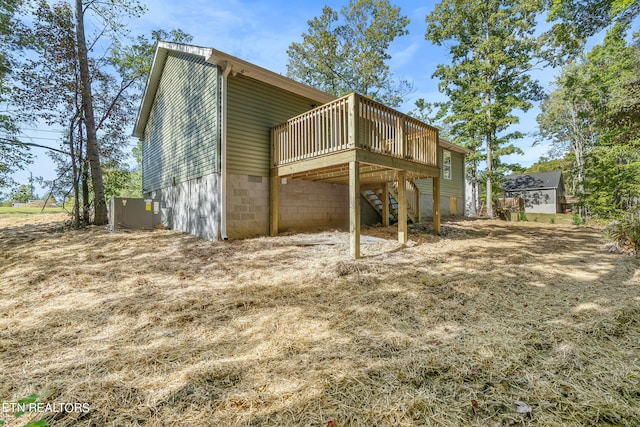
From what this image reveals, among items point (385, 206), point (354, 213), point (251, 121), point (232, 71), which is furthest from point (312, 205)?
point (232, 71)

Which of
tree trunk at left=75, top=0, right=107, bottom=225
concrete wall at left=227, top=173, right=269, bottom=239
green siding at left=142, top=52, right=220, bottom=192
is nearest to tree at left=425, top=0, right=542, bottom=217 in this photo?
concrete wall at left=227, top=173, right=269, bottom=239

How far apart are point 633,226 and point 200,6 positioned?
46.1 ft

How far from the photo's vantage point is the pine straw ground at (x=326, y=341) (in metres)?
1.66

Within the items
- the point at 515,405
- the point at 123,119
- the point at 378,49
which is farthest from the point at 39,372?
the point at 378,49

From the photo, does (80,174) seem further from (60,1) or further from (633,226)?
(633,226)

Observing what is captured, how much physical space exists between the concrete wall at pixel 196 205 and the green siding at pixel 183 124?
293 mm

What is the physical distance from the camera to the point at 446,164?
635 inches

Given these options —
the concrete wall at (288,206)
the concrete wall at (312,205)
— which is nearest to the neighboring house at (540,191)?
the concrete wall at (312,205)

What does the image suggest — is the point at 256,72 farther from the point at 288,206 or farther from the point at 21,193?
the point at 21,193

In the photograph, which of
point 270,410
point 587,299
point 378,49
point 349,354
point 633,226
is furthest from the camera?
point 378,49

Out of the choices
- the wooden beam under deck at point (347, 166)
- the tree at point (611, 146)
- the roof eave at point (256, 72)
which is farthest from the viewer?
the tree at point (611, 146)

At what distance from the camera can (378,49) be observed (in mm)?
19938

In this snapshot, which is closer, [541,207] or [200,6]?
[200,6]

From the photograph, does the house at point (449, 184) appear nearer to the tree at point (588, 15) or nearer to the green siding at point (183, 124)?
the tree at point (588, 15)
